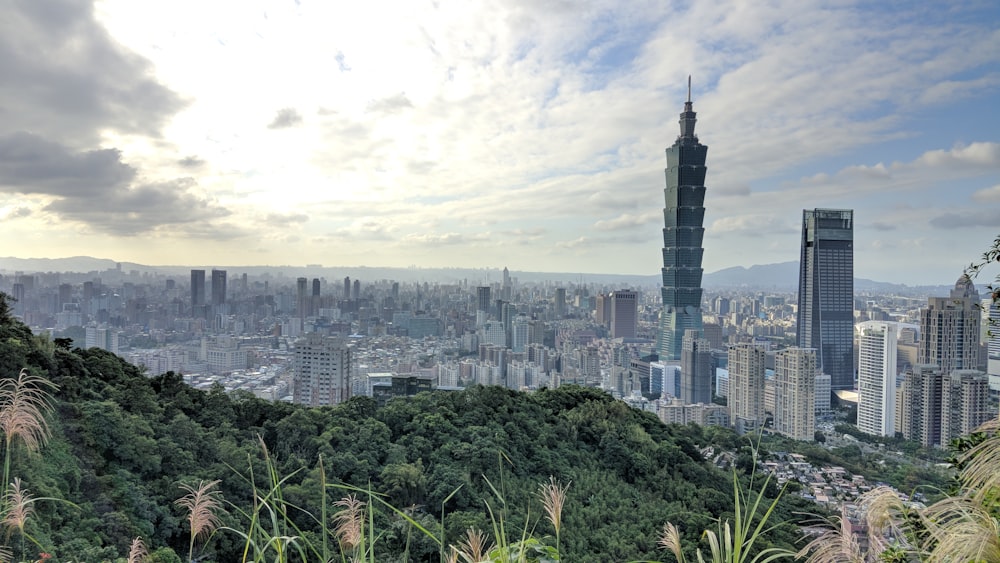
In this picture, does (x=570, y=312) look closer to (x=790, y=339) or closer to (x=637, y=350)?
(x=637, y=350)

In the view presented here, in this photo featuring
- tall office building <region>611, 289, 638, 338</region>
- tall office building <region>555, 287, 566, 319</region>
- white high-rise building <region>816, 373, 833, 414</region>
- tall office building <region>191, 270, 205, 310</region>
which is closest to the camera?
tall office building <region>191, 270, 205, 310</region>

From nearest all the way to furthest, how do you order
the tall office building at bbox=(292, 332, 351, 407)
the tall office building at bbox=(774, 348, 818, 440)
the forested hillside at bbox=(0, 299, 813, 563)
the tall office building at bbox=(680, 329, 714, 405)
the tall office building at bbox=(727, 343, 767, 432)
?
the forested hillside at bbox=(0, 299, 813, 563) → the tall office building at bbox=(292, 332, 351, 407) → the tall office building at bbox=(774, 348, 818, 440) → the tall office building at bbox=(727, 343, 767, 432) → the tall office building at bbox=(680, 329, 714, 405)

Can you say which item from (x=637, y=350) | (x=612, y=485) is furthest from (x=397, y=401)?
(x=637, y=350)

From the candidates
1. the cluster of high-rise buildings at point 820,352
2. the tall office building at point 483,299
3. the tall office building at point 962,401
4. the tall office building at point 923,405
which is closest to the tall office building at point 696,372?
the cluster of high-rise buildings at point 820,352

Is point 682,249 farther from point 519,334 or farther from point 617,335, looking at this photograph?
point 519,334

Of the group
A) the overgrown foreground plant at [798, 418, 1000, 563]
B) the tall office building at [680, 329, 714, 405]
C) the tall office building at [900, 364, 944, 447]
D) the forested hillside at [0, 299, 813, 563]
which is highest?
the overgrown foreground plant at [798, 418, 1000, 563]

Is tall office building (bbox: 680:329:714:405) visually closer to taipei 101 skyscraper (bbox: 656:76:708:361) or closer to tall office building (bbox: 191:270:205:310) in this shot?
taipei 101 skyscraper (bbox: 656:76:708:361)

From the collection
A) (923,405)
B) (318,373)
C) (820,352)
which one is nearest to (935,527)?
(318,373)

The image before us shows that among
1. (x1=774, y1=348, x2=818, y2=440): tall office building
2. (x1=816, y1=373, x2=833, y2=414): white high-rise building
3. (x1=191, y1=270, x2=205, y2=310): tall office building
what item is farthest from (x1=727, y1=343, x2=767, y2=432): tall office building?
(x1=191, y1=270, x2=205, y2=310): tall office building

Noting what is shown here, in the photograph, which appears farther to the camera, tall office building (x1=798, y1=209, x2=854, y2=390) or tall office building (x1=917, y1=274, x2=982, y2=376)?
tall office building (x1=798, y1=209, x2=854, y2=390)
